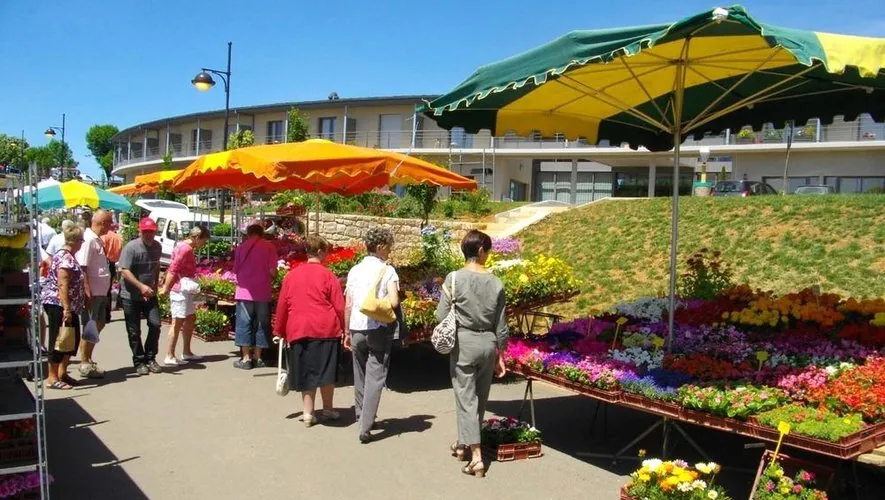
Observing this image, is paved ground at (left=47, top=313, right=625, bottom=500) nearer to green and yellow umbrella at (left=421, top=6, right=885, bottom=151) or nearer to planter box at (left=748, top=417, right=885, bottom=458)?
planter box at (left=748, top=417, right=885, bottom=458)

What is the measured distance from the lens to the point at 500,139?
45.5m

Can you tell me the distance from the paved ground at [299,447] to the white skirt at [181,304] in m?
0.94

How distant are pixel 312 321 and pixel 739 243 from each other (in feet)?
44.1

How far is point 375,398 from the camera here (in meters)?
6.07

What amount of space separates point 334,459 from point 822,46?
4462 millimetres

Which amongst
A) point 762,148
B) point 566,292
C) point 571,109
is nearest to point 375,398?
point 571,109

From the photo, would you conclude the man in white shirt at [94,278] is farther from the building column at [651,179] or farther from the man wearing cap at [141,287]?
the building column at [651,179]

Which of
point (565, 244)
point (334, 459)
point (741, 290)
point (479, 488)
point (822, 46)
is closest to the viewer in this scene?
point (822, 46)

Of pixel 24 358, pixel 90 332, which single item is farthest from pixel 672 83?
pixel 90 332

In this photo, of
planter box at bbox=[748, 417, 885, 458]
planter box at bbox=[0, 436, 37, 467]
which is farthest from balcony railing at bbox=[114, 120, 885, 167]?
planter box at bbox=[0, 436, 37, 467]

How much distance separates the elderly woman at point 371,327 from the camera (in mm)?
6020

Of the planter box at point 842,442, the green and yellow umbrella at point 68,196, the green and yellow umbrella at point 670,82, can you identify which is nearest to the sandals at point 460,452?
the planter box at point 842,442

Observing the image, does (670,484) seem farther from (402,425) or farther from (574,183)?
(574,183)

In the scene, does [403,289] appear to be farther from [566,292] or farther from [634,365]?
[634,365]
